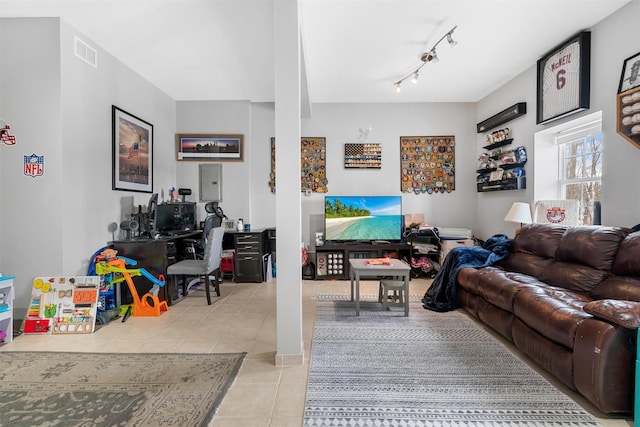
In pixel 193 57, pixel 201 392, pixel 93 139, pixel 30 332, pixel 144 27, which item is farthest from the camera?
pixel 193 57

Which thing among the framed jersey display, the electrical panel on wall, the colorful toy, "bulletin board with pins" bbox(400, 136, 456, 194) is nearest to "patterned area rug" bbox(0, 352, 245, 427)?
the colorful toy

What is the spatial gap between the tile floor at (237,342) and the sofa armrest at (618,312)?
0.53 m

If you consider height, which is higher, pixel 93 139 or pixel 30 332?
pixel 93 139

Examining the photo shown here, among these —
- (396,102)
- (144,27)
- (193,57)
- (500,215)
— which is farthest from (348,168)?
(144,27)

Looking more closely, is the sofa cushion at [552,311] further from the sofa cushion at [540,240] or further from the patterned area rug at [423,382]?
the sofa cushion at [540,240]

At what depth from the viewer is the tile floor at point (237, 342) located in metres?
1.67

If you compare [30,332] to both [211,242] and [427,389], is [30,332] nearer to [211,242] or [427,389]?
[211,242]

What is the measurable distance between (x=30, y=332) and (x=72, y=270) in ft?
1.97

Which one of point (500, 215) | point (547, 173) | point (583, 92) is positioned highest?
point (583, 92)

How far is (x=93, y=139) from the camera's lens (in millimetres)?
3209

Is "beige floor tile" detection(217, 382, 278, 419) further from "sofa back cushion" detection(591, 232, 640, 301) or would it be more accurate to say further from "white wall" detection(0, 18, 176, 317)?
"sofa back cushion" detection(591, 232, 640, 301)

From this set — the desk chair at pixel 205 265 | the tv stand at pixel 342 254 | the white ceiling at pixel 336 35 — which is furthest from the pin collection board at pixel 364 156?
the desk chair at pixel 205 265

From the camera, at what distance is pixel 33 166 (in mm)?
2834

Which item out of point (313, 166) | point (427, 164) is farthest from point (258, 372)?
point (427, 164)
